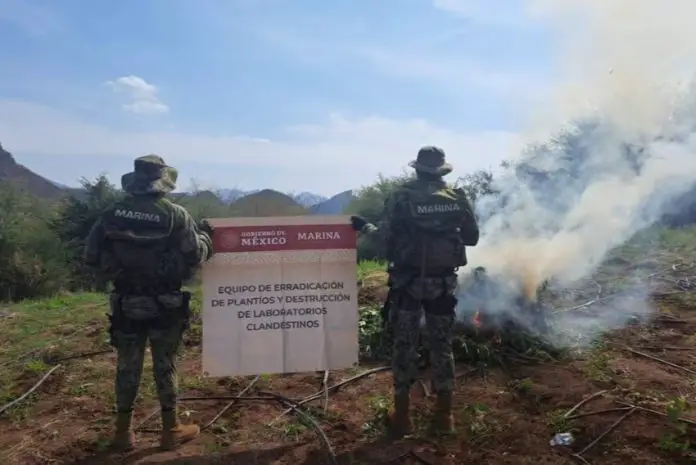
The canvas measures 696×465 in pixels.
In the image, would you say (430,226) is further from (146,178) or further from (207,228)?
(146,178)

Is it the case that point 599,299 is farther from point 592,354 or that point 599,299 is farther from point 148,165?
point 148,165

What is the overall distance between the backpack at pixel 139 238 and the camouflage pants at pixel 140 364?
1.65ft

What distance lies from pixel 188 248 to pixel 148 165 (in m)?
0.79

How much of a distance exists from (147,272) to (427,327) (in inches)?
101

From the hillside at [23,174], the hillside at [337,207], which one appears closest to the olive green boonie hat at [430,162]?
the hillside at [337,207]

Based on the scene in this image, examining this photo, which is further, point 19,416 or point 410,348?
point 19,416

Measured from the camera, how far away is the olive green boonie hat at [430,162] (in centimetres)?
566

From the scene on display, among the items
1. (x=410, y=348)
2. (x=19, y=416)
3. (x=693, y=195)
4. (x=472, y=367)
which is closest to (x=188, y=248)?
(x=410, y=348)

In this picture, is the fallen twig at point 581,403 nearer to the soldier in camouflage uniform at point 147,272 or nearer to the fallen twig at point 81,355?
the soldier in camouflage uniform at point 147,272

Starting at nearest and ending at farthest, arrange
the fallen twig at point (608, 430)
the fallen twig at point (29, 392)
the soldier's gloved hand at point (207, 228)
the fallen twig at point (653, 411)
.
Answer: the fallen twig at point (608, 430)
the fallen twig at point (653, 411)
the soldier's gloved hand at point (207, 228)
the fallen twig at point (29, 392)

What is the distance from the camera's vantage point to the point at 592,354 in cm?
731

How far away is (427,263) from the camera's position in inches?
220

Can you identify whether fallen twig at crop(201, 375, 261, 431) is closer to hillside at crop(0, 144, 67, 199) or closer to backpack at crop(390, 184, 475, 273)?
backpack at crop(390, 184, 475, 273)

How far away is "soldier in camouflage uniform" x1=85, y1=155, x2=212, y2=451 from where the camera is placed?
5203 millimetres
